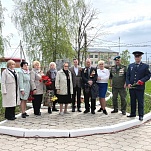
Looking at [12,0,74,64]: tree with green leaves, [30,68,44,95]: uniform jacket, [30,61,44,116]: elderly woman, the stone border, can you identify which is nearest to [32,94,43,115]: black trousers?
[30,61,44,116]: elderly woman

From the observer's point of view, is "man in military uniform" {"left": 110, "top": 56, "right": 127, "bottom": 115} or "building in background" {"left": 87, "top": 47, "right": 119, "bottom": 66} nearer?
"man in military uniform" {"left": 110, "top": 56, "right": 127, "bottom": 115}

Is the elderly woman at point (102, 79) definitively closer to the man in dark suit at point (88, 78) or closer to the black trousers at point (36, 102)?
the man in dark suit at point (88, 78)

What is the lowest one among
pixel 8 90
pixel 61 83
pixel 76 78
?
pixel 8 90

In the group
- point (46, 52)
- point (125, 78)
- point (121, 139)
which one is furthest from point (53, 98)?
point (46, 52)

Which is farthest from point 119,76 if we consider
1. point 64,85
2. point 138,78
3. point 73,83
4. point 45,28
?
point 45,28

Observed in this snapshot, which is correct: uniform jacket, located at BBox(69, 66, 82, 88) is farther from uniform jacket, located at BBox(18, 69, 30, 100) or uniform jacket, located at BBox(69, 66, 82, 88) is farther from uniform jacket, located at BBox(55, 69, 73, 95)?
uniform jacket, located at BBox(18, 69, 30, 100)

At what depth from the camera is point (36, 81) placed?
22.2 feet

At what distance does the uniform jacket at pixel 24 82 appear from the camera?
6369mm

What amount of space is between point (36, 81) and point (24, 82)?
0.41 metres

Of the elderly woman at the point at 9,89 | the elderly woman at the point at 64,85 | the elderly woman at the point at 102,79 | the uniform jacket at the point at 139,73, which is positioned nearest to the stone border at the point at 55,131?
the elderly woman at the point at 9,89

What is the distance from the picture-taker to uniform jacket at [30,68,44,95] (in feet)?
21.8

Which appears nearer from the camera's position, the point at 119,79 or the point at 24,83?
the point at 24,83

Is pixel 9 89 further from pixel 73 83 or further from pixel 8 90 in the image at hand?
pixel 73 83

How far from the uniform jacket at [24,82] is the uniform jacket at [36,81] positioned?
0.14 metres
